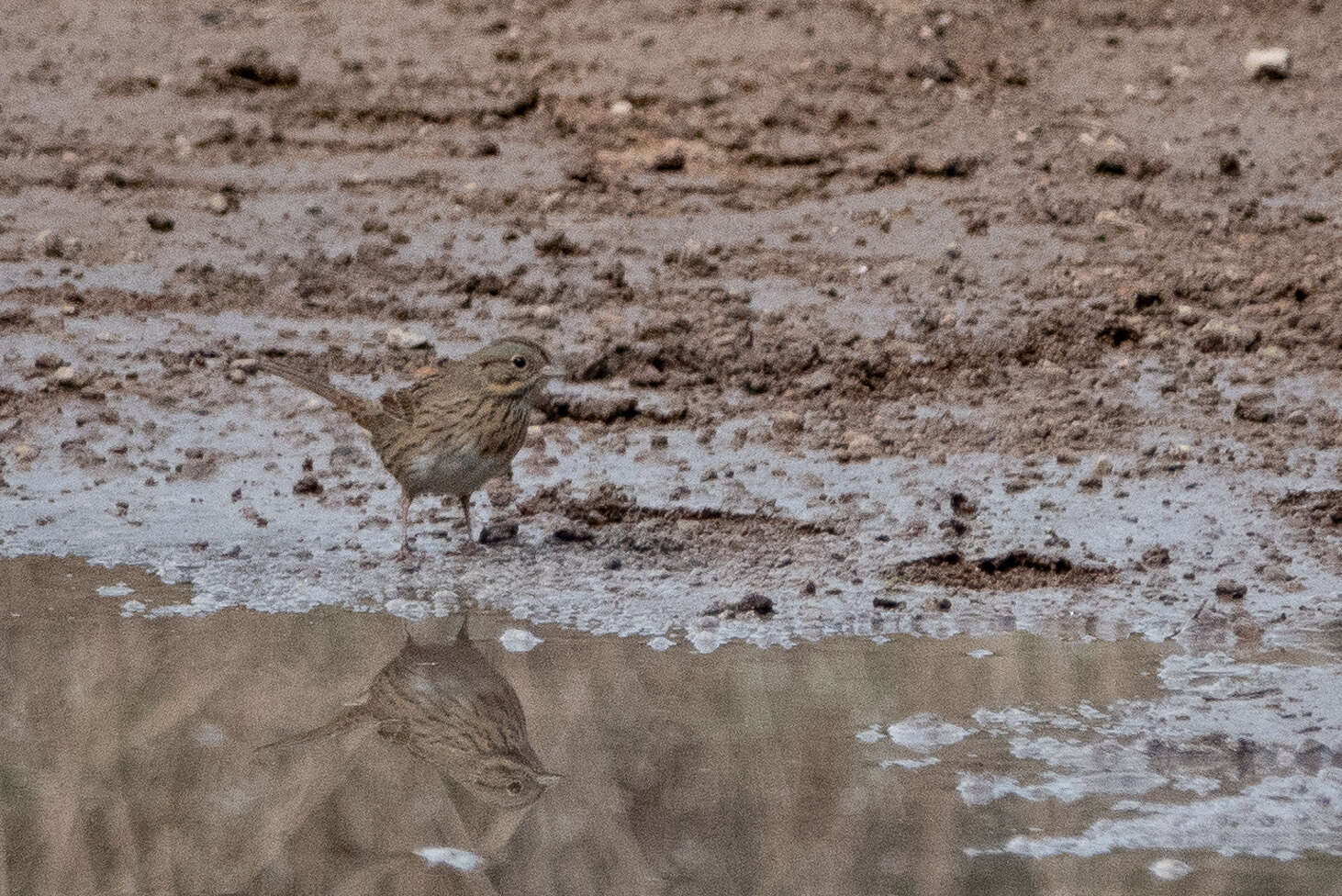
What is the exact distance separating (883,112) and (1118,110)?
146 centimetres

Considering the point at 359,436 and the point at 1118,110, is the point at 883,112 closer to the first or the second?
the point at 1118,110

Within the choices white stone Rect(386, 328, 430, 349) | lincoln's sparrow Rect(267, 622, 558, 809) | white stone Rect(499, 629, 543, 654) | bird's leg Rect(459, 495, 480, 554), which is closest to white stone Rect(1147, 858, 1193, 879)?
lincoln's sparrow Rect(267, 622, 558, 809)

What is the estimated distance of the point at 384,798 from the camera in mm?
5352

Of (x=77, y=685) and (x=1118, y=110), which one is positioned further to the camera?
(x=1118, y=110)

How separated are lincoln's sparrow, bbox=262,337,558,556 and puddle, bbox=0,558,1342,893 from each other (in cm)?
78

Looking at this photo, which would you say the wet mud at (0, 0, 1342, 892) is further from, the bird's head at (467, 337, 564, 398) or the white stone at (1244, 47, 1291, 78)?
→ the bird's head at (467, 337, 564, 398)

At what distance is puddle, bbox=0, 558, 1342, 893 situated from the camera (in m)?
4.91

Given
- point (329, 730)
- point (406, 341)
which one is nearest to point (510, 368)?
point (329, 730)

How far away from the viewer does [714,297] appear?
32.9ft

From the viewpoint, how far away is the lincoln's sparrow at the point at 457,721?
5.43 metres

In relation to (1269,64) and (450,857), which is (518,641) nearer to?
(450,857)

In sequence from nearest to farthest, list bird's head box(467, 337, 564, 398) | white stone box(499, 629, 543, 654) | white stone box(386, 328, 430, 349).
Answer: white stone box(499, 629, 543, 654)
bird's head box(467, 337, 564, 398)
white stone box(386, 328, 430, 349)

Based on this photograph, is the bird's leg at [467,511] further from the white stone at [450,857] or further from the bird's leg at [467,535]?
the white stone at [450,857]

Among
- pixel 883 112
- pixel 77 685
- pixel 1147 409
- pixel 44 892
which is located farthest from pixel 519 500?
pixel 883 112
